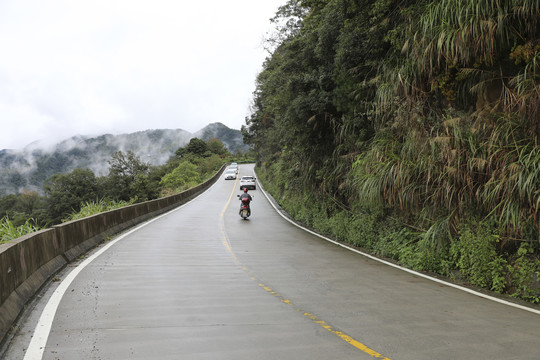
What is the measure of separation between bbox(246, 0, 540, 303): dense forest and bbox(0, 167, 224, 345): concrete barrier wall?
7.08 metres

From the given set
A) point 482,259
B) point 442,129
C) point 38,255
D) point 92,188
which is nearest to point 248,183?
point 92,188

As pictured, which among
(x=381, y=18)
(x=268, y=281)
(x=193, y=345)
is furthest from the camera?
(x=381, y=18)

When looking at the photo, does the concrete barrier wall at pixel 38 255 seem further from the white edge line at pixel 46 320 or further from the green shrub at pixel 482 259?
the green shrub at pixel 482 259

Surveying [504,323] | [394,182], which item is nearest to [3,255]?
[504,323]

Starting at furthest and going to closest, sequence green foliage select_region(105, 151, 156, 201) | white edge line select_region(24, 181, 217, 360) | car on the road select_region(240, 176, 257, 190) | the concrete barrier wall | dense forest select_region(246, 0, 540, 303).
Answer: green foliage select_region(105, 151, 156, 201), car on the road select_region(240, 176, 257, 190), dense forest select_region(246, 0, 540, 303), the concrete barrier wall, white edge line select_region(24, 181, 217, 360)

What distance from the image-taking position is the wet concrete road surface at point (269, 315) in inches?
182

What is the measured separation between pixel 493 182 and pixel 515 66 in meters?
2.73

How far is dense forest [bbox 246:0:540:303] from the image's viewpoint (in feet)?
24.8

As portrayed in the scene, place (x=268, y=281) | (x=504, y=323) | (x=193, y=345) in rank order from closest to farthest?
1. (x=193, y=345)
2. (x=504, y=323)
3. (x=268, y=281)

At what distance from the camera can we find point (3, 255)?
5.96 m

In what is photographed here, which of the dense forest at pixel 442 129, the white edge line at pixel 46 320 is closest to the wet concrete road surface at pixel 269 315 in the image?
the white edge line at pixel 46 320

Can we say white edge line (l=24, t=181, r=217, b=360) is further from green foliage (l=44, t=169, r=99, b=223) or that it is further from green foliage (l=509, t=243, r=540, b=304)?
green foliage (l=44, t=169, r=99, b=223)

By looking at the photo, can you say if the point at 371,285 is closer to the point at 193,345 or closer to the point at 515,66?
the point at 193,345

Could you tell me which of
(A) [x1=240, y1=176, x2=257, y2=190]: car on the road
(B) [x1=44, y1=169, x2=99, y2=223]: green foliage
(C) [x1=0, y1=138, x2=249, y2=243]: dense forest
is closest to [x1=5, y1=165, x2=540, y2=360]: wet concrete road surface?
(A) [x1=240, y1=176, x2=257, y2=190]: car on the road
